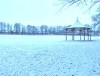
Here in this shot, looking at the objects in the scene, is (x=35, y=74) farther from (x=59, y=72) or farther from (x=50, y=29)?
(x=50, y=29)

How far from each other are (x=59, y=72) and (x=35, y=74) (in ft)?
3.09

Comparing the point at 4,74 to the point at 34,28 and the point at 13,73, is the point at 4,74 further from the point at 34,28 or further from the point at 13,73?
the point at 34,28

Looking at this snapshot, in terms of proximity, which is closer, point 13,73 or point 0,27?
point 13,73

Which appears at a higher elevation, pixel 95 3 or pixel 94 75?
pixel 95 3

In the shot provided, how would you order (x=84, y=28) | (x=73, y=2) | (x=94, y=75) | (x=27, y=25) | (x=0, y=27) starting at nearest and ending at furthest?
(x=94, y=75) → (x=73, y=2) → (x=84, y=28) → (x=0, y=27) → (x=27, y=25)

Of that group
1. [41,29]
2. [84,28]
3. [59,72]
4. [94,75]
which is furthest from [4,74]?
[41,29]

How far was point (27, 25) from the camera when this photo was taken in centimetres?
12144

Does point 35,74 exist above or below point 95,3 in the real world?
below

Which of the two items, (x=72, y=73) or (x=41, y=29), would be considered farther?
(x=41, y=29)

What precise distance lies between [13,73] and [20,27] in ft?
363

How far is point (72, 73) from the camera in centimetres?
792

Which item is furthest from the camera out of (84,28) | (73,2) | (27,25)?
(27,25)

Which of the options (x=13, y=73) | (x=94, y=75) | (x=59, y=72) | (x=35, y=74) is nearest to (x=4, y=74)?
(x=13, y=73)

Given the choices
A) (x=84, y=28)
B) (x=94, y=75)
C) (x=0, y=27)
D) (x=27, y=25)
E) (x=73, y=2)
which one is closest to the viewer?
(x=94, y=75)
